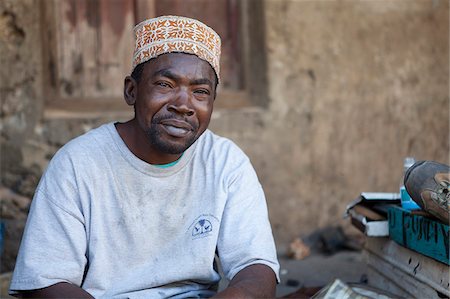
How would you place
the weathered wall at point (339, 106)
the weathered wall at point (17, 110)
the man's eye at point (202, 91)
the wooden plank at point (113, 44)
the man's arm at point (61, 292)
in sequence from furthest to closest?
the weathered wall at point (339, 106) < the wooden plank at point (113, 44) < the weathered wall at point (17, 110) < the man's eye at point (202, 91) < the man's arm at point (61, 292)

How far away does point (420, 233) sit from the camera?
2584 mm

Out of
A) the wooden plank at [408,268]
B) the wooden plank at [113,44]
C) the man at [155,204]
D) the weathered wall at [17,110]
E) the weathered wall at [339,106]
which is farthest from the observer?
the weathered wall at [339,106]

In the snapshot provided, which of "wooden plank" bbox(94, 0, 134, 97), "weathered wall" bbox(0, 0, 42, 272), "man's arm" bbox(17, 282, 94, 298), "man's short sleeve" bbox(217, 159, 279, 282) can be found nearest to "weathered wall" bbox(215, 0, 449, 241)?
"wooden plank" bbox(94, 0, 134, 97)

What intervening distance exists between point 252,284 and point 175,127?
62cm

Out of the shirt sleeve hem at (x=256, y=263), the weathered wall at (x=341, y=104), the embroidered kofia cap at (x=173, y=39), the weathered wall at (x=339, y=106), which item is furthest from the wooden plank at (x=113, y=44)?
the shirt sleeve hem at (x=256, y=263)

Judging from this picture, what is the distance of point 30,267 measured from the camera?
2.17 m

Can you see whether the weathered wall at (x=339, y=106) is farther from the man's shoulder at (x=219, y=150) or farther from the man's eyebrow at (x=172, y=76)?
the man's eyebrow at (x=172, y=76)

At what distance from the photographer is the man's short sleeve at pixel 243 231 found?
239cm

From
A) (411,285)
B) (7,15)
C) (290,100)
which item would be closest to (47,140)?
(7,15)

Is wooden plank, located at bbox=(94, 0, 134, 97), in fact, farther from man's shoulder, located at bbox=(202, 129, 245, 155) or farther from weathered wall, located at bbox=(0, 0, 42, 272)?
man's shoulder, located at bbox=(202, 129, 245, 155)

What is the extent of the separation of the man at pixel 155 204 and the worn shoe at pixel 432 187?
1.97 feet

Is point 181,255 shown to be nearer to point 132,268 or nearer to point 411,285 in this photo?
point 132,268

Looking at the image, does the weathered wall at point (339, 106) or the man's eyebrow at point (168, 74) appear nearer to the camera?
the man's eyebrow at point (168, 74)

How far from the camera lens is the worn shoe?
2369 millimetres
